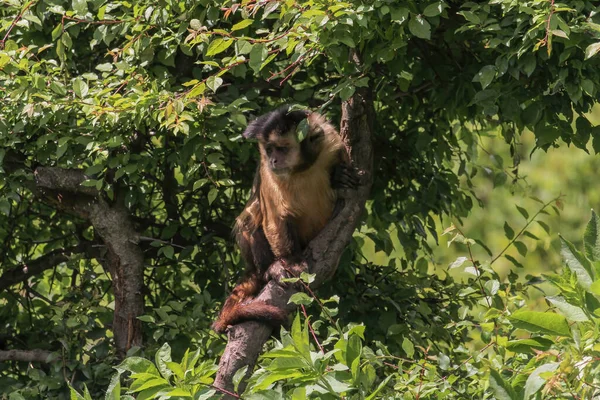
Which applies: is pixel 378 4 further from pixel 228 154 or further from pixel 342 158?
pixel 228 154

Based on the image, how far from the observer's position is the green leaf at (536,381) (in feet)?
7.48

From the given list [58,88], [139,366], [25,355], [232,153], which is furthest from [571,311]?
[25,355]

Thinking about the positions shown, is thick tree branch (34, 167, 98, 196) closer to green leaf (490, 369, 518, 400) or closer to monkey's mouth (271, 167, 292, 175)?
monkey's mouth (271, 167, 292, 175)

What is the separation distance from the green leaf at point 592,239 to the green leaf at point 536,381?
29 cm

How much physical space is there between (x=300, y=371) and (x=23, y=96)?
1.92 meters

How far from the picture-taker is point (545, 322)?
234 cm

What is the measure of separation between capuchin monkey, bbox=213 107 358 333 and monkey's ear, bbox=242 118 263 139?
10 mm

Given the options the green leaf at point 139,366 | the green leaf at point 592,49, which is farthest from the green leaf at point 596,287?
the green leaf at point 139,366

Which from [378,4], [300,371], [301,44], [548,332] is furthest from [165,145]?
[548,332]

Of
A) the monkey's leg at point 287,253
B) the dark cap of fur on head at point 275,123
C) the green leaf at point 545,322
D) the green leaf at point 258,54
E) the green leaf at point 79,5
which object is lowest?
the monkey's leg at point 287,253

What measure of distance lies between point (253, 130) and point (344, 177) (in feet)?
1.52

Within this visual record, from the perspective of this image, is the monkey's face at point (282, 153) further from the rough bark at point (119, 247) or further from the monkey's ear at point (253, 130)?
the rough bark at point (119, 247)

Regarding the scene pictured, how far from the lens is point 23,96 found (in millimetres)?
3939

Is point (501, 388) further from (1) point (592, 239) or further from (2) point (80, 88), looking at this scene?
(2) point (80, 88)
